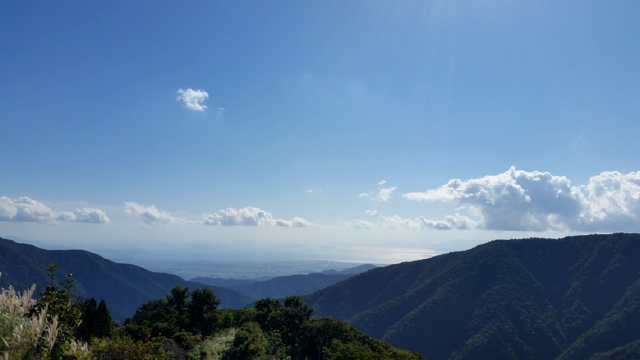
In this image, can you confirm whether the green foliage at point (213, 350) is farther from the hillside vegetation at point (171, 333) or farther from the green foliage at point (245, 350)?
the green foliage at point (245, 350)

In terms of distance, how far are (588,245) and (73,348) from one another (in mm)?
229716

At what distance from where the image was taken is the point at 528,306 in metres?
149

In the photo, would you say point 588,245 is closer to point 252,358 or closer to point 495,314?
point 495,314

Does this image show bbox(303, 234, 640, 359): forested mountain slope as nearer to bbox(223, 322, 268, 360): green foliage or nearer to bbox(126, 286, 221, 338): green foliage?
bbox(126, 286, 221, 338): green foliage

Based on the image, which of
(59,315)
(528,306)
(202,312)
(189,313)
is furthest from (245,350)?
(528,306)

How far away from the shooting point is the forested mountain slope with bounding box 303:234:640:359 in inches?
4914

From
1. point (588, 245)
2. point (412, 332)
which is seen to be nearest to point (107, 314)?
point (412, 332)

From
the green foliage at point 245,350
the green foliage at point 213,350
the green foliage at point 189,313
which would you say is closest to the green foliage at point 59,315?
the green foliage at point 213,350

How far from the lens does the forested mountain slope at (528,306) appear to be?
124812mm

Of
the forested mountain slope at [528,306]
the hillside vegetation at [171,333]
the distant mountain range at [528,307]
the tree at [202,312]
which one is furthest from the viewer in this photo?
the forested mountain slope at [528,306]

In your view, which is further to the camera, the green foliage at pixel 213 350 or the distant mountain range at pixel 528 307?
the distant mountain range at pixel 528 307

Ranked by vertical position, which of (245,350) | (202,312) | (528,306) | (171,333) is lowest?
(528,306)

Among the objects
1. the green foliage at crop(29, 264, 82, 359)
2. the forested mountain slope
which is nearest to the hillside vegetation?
the green foliage at crop(29, 264, 82, 359)

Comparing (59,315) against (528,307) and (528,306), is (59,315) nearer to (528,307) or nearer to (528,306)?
(528,307)
